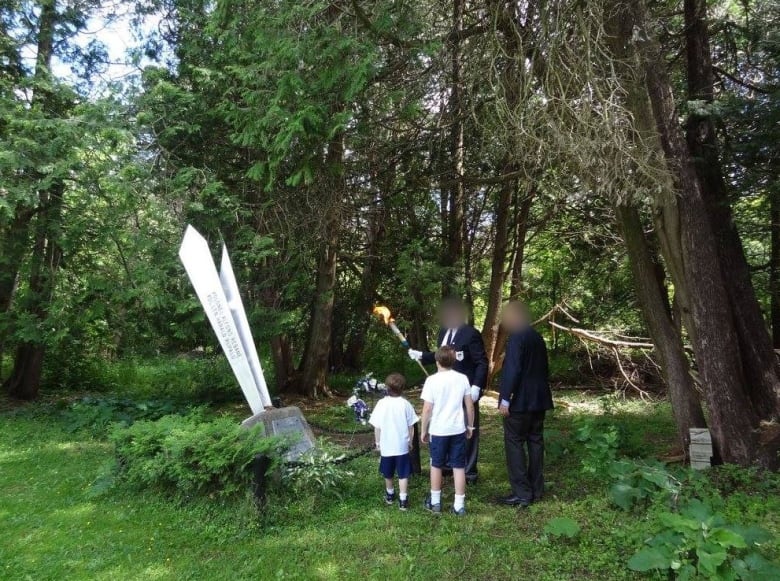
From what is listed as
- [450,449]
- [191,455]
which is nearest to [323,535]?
[450,449]

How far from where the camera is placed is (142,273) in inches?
315

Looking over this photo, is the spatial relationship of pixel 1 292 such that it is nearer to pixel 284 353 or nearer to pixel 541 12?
pixel 284 353

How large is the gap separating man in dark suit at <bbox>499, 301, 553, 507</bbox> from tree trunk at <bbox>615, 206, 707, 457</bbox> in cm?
192

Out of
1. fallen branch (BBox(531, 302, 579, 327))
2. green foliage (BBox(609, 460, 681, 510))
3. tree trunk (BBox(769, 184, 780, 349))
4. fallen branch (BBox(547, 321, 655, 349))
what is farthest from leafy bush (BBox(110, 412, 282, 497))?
fallen branch (BBox(547, 321, 655, 349))

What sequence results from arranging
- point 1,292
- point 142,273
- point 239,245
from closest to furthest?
point 142,273, point 239,245, point 1,292

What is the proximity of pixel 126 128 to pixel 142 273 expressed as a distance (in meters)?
2.22

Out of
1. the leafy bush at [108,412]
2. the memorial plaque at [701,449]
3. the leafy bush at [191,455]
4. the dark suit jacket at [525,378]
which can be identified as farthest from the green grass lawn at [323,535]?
the leafy bush at [108,412]

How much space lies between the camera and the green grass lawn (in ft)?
13.0

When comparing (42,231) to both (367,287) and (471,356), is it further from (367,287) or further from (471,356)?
(471,356)

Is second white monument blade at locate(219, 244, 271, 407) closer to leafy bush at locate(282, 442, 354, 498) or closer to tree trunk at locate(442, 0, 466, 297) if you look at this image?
leafy bush at locate(282, 442, 354, 498)

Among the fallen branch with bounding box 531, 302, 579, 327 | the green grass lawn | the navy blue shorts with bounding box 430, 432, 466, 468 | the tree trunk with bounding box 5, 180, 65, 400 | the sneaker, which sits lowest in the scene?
the green grass lawn

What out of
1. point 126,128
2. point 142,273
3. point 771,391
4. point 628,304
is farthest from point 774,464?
point 126,128

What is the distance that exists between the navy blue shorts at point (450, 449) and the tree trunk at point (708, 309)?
2.81m

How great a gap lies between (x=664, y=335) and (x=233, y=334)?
5.03m
